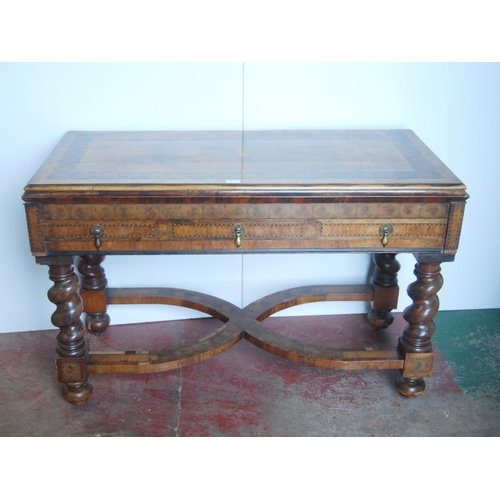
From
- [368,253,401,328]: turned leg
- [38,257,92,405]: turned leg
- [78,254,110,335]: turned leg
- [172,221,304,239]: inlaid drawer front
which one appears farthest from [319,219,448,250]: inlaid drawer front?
[78,254,110,335]: turned leg

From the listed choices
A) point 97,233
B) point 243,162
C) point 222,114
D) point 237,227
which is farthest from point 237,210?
point 222,114

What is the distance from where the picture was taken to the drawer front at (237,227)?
8.89 ft

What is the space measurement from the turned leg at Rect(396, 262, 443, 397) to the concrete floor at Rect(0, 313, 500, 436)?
88mm

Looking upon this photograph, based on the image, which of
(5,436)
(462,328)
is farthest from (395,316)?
(5,436)

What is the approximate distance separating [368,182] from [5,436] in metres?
1.93

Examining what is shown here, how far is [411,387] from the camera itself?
10.5 ft

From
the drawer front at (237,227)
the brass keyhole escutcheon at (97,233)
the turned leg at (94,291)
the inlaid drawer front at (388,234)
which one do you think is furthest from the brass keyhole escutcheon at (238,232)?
the turned leg at (94,291)

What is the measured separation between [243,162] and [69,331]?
108 cm

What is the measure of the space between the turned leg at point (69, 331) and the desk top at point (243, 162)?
15.6 inches

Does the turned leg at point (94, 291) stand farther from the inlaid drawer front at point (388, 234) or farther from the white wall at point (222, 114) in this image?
the inlaid drawer front at point (388, 234)

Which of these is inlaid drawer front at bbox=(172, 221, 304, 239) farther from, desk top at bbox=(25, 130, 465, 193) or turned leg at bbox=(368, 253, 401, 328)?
turned leg at bbox=(368, 253, 401, 328)

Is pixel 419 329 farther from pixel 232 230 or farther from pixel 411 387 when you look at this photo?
pixel 232 230

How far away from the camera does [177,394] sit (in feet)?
10.7

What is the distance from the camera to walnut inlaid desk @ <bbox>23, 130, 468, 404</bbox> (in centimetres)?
268
